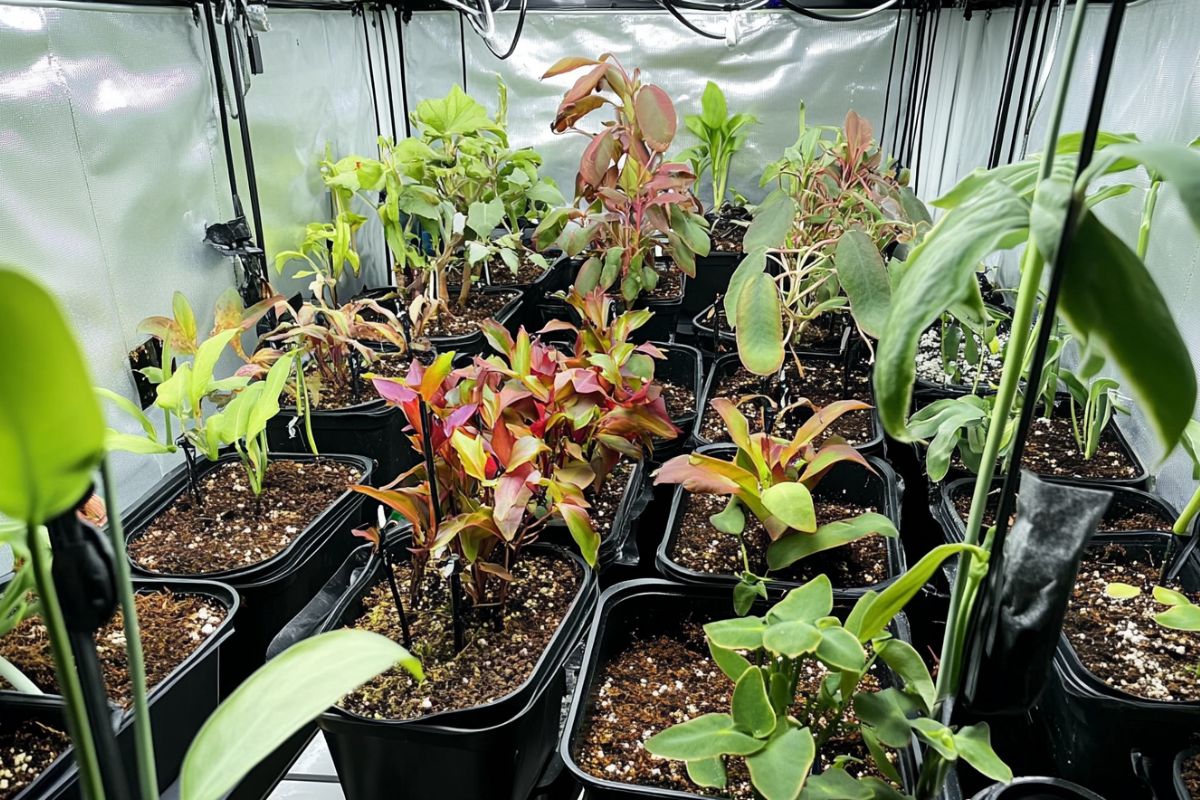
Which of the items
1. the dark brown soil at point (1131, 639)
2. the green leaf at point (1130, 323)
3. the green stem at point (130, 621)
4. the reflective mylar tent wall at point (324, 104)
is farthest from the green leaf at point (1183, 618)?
the green stem at point (130, 621)

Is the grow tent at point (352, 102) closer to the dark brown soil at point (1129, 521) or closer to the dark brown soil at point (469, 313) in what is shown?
the dark brown soil at point (1129, 521)

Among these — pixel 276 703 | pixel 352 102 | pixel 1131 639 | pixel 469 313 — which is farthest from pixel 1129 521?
pixel 352 102

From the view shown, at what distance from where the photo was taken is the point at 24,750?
815mm

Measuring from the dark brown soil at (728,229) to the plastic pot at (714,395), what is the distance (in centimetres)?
64

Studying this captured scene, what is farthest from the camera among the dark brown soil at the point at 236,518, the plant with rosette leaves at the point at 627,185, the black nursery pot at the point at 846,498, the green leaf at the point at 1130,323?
the plant with rosette leaves at the point at 627,185

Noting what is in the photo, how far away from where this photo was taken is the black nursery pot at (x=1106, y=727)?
819mm

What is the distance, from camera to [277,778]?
110 centimetres

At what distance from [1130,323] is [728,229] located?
214 cm

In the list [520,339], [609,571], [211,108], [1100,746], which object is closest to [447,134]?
[211,108]

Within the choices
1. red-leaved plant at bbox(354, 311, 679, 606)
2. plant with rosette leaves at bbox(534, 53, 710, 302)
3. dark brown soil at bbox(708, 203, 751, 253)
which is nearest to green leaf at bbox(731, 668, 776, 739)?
red-leaved plant at bbox(354, 311, 679, 606)

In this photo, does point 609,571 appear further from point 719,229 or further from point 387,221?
point 719,229

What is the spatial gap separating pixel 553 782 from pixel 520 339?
588 millimetres

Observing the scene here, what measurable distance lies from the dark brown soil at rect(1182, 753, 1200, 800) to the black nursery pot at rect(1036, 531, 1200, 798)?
2cm

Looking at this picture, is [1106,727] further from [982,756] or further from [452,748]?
[452,748]
